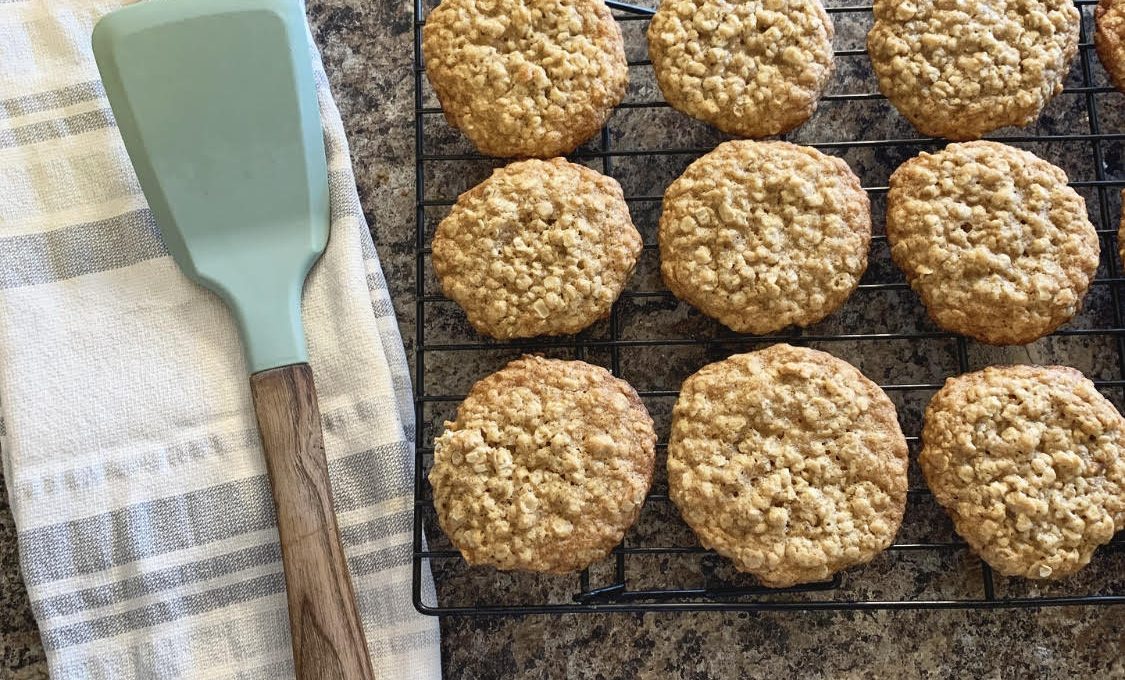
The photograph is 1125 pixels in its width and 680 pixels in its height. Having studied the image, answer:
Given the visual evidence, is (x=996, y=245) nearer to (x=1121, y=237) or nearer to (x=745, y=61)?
(x=1121, y=237)

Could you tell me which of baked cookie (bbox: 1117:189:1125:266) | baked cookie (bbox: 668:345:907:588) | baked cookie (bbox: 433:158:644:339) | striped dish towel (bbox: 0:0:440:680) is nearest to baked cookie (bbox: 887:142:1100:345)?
baked cookie (bbox: 1117:189:1125:266)

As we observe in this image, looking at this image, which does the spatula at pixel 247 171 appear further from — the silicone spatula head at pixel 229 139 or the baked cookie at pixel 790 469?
the baked cookie at pixel 790 469

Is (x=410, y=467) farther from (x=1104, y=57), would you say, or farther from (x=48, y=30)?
(x=1104, y=57)

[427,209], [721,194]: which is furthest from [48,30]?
[721,194]

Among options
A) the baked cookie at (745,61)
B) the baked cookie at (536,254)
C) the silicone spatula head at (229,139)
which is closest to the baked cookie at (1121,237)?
the baked cookie at (745,61)

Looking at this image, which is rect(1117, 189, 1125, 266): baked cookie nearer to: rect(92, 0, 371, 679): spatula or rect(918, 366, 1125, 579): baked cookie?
rect(918, 366, 1125, 579): baked cookie

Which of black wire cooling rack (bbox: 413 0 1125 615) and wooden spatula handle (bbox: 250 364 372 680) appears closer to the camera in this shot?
wooden spatula handle (bbox: 250 364 372 680)

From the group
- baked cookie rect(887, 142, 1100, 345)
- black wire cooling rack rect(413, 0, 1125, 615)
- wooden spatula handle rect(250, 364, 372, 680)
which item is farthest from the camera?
black wire cooling rack rect(413, 0, 1125, 615)
